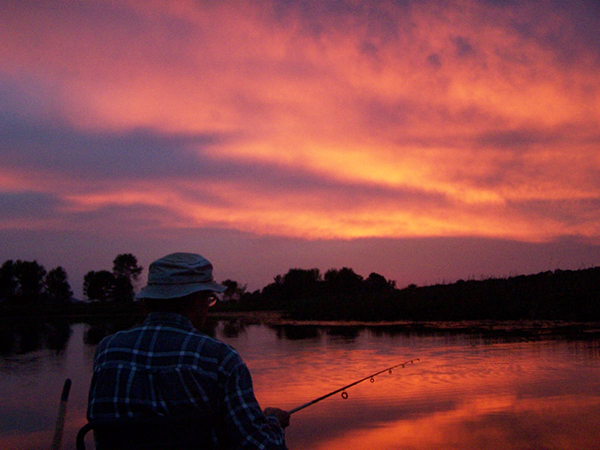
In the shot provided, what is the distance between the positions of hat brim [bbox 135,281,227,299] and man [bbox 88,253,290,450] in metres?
0.12

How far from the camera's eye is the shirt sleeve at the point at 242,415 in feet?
6.43

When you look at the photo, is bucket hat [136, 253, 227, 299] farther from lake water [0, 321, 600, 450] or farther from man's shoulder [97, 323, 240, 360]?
lake water [0, 321, 600, 450]

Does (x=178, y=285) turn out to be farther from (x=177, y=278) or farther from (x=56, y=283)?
(x=56, y=283)

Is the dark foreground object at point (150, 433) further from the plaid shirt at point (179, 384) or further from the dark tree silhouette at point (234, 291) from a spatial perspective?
the dark tree silhouette at point (234, 291)

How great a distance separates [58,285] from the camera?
237 feet

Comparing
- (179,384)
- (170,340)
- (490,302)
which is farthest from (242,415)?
(490,302)

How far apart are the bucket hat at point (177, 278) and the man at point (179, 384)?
139mm

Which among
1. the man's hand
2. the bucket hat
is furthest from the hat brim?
the man's hand

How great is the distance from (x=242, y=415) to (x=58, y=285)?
75.7 metres

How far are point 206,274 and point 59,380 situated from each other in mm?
7551

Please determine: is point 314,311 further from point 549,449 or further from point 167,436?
point 167,436

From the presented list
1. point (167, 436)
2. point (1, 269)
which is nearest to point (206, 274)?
point (167, 436)

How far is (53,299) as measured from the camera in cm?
6862

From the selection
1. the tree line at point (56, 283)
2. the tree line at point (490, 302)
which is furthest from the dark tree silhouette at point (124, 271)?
the tree line at point (490, 302)
